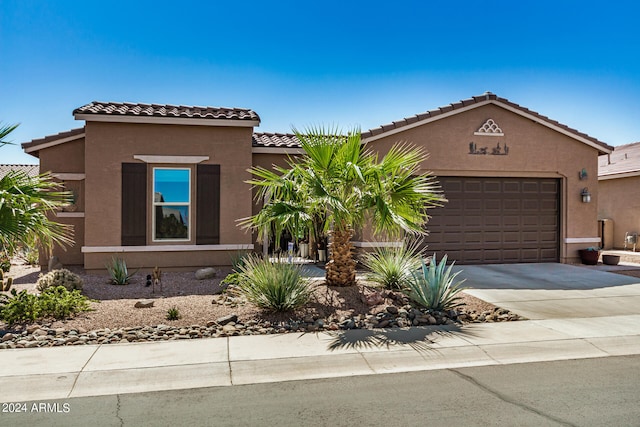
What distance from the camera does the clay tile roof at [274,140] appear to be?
13.9 metres

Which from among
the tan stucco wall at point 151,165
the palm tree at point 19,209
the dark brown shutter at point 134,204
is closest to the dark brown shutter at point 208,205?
the tan stucco wall at point 151,165

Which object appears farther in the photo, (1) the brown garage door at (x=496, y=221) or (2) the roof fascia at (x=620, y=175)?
(2) the roof fascia at (x=620, y=175)

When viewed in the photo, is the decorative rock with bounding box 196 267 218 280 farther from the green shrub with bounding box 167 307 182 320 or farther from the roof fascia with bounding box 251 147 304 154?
the green shrub with bounding box 167 307 182 320

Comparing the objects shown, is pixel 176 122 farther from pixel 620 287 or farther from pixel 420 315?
pixel 620 287

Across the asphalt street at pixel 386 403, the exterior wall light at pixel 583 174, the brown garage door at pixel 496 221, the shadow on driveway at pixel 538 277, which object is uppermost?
the exterior wall light at pixel 583 174

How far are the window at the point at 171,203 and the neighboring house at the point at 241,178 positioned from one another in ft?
0.09

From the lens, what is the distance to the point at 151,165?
1254 centimetres

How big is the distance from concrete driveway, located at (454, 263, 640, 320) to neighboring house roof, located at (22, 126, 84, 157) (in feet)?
37.4

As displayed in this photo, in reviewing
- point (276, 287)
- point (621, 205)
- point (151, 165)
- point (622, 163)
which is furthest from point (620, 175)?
point (151, 165)

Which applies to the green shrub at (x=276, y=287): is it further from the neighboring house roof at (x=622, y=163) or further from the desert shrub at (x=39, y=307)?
the neighboring house roof at (x=622, y=163)

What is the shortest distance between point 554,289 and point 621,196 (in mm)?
11624

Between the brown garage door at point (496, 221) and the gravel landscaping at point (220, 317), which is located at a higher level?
the brown garage door at point (496, 221)

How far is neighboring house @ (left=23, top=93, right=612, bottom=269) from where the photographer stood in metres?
12.3

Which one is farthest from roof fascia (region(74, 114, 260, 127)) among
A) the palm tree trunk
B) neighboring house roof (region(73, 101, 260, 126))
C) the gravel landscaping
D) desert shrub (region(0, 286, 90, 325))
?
desert shrub (region(0, 286, 90, 325))
